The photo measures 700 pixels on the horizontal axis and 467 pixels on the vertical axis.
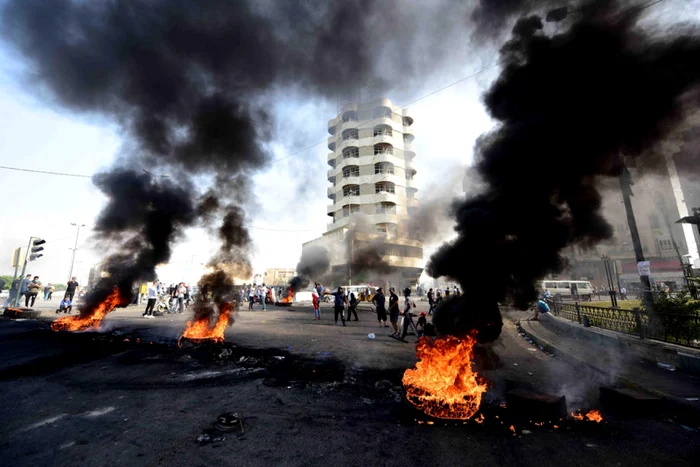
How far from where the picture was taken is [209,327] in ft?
34.9

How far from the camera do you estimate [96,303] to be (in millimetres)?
12562

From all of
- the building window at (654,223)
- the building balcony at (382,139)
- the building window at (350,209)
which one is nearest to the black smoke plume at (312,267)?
the building window at (350,209)

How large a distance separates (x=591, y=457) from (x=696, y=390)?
3.46m

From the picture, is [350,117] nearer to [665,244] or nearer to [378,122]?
[378,122]

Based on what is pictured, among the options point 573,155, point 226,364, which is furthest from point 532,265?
point 226,364

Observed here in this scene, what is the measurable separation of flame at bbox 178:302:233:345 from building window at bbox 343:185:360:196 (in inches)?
1716

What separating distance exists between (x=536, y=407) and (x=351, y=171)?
5268 cm

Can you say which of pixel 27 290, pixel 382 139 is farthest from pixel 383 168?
pixel 27 290

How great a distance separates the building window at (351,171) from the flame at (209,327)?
4576cm

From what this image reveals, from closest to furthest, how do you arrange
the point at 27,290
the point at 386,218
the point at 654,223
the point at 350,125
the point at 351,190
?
the point at 27,290
the point at 654,223
the point at 386,218
the point at 351,190
the point at 350,125

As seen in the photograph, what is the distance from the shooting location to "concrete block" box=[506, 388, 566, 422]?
409 cm

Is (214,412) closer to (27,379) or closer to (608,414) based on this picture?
(27,379)

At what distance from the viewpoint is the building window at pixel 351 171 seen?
178 ft

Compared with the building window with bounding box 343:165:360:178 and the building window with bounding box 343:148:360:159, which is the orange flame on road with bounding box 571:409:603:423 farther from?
the building window with bounding box 343:148:360:159
